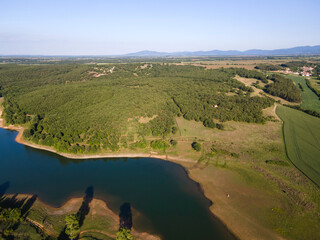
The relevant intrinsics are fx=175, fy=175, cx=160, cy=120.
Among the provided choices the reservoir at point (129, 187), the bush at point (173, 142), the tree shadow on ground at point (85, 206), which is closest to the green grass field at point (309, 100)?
the bush at point (173, 142)

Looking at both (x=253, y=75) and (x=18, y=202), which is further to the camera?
(x=253, y=75)

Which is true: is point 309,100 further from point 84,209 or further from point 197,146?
point 84,209

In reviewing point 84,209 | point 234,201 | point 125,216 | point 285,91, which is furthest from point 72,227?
point 285,91

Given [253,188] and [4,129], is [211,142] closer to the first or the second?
[253,188]

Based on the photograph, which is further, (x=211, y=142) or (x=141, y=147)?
(x=211, y=142)

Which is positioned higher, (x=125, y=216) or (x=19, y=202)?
(x=19, y=202)

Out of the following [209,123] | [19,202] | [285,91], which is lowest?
[19,202]

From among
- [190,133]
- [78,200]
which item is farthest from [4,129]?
[190,133]
